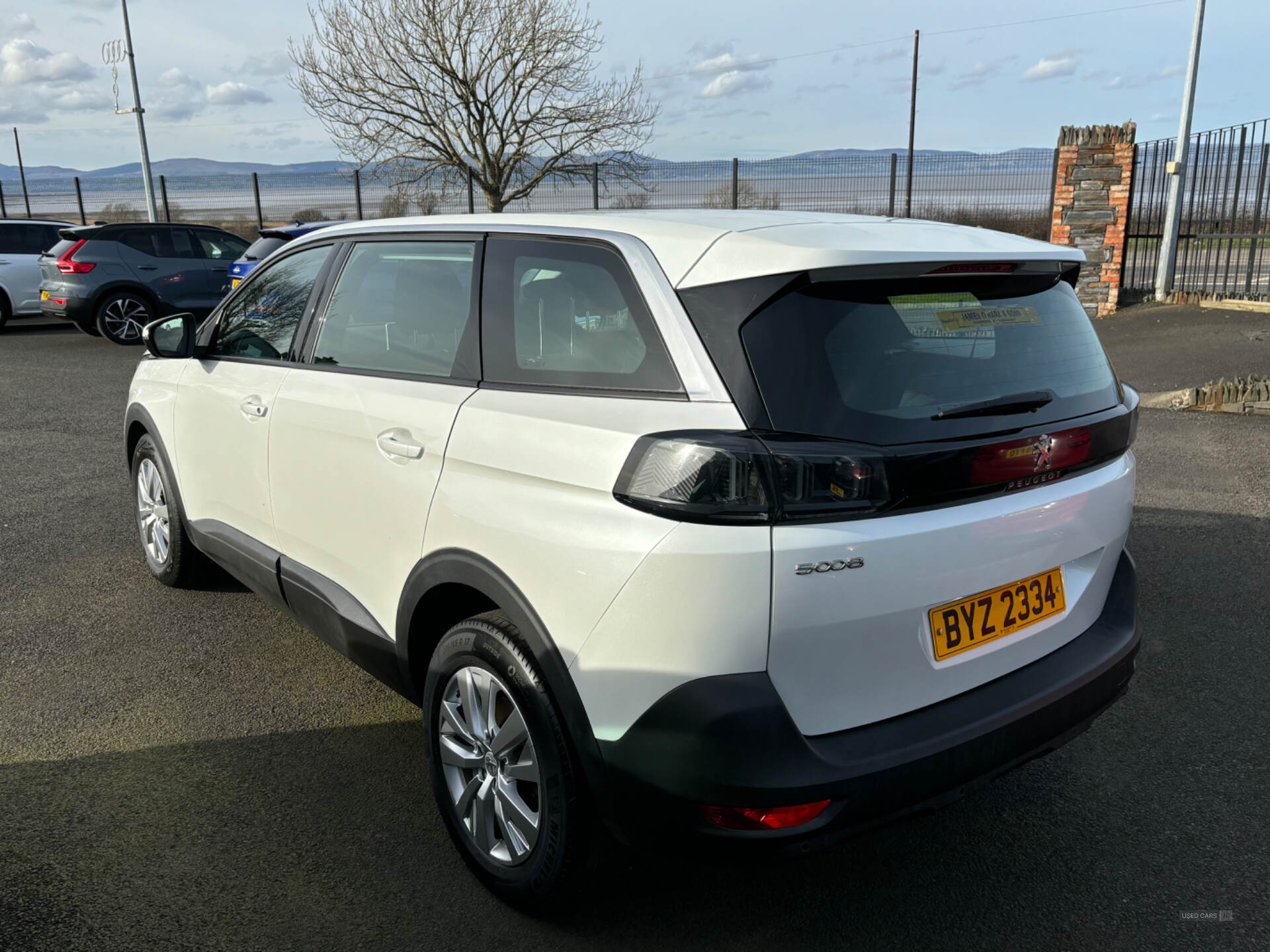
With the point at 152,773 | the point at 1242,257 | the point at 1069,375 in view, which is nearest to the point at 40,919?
the point at 152,773

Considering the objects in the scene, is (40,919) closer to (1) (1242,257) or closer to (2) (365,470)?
(2) (365,470)

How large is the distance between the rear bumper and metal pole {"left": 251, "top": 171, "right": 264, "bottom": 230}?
26365mm

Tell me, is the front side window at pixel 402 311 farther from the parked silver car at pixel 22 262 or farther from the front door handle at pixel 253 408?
the parked silver car at pixel 22 262

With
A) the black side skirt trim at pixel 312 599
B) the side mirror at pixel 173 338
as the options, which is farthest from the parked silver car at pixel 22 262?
the black side skirt trim at pixel 312 599

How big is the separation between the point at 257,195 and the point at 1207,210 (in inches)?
907

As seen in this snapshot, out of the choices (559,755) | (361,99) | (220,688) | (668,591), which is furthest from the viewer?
(361,99)

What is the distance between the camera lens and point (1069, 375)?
2.45 metres

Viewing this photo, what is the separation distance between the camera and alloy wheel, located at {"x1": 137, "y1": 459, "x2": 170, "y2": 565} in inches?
181

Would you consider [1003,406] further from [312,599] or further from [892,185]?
[892,185]

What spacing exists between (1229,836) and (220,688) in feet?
11.3

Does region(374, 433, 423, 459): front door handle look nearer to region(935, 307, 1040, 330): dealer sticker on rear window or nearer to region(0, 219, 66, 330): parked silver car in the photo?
region(935, 307, 1040, 330): dealer sticker on rear window

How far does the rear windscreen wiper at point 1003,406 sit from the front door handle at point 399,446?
1.36 meters

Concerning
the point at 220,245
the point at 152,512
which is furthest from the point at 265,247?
the point at 152,512

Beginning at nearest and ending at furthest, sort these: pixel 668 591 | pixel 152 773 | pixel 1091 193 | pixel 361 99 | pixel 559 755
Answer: pixel 668 591 → pixel 559 755 → pixel 152 773 → pixel 1091 193 → pixel 361 99
